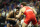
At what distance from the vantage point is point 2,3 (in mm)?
5316

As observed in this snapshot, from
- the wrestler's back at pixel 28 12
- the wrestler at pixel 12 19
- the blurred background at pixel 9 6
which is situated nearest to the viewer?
the wrestler's back at pixel 28 12

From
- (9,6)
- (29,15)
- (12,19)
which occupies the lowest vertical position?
(12,19)

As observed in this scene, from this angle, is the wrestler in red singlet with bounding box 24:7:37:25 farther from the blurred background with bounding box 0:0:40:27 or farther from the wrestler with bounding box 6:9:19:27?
the blurred background with bounding box 0:0:40:27

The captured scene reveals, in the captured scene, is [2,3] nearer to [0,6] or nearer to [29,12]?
[0,6]

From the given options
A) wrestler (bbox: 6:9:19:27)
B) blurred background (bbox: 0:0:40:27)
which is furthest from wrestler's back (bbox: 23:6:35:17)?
blurred background (bbox: 0:0:40:27)

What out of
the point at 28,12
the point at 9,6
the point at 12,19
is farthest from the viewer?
the point at 9,6

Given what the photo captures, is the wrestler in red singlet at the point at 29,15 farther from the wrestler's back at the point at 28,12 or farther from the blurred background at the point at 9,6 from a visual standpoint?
the blurred background at the point at 9,6

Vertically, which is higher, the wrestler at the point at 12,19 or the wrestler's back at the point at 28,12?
the wrestler's back at the point at 28,12

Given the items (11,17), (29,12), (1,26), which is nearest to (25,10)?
(29,12)

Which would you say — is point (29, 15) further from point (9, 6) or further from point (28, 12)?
point (9, 6)

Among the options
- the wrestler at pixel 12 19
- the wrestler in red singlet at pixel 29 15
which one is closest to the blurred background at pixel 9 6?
the wrestler at pixel 12 19

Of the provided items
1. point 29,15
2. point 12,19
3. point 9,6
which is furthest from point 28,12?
A: point 9,6

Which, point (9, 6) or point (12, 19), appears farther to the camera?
point (9, 6)

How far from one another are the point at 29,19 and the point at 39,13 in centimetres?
195
